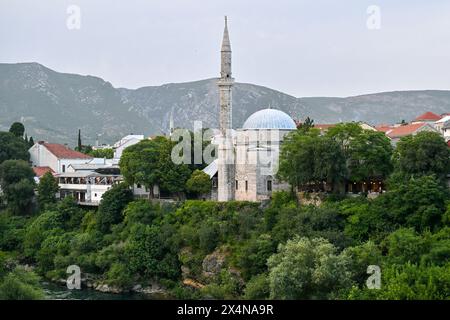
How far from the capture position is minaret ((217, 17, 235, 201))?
4384 cm

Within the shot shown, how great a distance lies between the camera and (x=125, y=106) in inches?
6590

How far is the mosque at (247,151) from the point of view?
42125 mm

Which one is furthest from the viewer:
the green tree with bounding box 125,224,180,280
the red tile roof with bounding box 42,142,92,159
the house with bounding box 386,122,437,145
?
the red tile roof with bounding box 42,142,92,159

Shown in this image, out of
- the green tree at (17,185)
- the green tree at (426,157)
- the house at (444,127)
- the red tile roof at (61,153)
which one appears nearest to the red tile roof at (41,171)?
the red tile roof at (61,153)

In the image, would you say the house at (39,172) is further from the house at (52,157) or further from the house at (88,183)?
the house at (52,157)

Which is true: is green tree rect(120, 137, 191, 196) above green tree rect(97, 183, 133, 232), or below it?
above

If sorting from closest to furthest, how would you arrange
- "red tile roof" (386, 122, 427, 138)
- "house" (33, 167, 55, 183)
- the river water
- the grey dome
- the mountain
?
1. the river water
2. the grey dome
3. "red tile roof" (386, 122, 427, 138)
4. "house" (33, 167, 55, 183)
5. the mountain

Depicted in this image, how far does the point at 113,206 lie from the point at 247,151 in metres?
10.4

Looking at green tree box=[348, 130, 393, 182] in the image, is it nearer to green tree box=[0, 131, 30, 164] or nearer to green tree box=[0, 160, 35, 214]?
green tree box=[0, 160, 35, 214]

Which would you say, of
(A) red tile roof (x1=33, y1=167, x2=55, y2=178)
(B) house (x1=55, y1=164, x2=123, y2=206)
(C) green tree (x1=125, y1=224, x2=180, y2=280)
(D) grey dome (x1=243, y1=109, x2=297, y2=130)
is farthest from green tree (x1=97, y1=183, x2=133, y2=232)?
(A) red tile roof (x1=33, y1=167, x2=55, y2=178)

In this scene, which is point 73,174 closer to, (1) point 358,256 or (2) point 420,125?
(2) point 420,125

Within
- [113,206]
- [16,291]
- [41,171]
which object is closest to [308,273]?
[16,291]

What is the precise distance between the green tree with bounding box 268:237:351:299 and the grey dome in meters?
14.7
